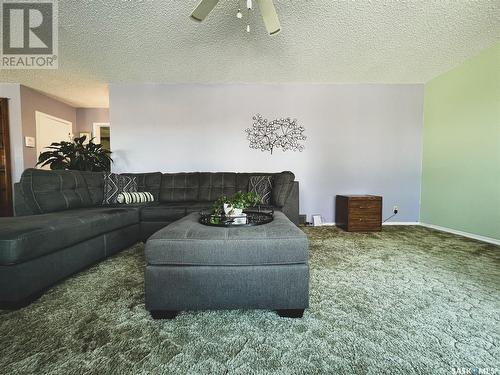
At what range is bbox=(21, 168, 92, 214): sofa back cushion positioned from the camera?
2090mm

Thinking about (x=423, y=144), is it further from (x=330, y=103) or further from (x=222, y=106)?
(x=222, y=106)

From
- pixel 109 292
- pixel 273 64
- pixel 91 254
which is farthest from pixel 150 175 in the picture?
pixel 273 64

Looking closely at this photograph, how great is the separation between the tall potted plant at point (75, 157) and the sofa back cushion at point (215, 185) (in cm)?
170

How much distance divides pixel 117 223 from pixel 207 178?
56.7 inches

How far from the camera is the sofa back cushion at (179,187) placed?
3.27 meters

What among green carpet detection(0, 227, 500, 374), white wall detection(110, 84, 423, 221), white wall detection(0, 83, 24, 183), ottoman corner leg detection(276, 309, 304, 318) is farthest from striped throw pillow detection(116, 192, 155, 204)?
white wall detection(0, 83, 24, 183)

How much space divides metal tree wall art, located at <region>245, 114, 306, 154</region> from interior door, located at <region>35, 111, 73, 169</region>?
4.10 meters

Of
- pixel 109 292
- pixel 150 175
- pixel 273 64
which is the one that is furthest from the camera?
pixel 150 175

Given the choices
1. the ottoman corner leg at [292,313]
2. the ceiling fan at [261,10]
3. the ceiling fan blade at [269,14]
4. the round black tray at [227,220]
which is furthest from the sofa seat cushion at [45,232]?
the ceiling fan blade at [269,14]

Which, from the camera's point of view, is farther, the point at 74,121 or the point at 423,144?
the point at 74,121

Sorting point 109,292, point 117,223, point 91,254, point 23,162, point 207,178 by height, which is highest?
point 23,162

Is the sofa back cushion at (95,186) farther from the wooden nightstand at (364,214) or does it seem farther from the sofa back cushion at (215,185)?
the wooden nightstand at (364,214)

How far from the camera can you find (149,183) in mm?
3322

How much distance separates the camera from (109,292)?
1.52 metres
